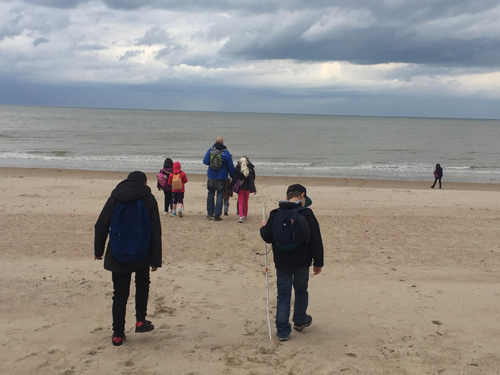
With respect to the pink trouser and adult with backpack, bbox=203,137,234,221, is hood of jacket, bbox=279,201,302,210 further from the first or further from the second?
the pink trouser

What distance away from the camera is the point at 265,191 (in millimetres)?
16438

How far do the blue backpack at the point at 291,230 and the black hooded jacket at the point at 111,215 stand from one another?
1.12 meters

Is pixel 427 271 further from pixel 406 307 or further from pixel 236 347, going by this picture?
pixel 236 347

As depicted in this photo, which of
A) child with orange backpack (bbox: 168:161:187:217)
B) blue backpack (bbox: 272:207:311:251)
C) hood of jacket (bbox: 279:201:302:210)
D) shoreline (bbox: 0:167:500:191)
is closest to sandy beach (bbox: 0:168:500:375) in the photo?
A: child with orange backpack (bbox: 168:161:187:217)

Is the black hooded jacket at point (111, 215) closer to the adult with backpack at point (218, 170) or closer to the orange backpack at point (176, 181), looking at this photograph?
the adult with backpack at point (218, 170)

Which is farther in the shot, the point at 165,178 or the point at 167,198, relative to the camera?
the point at 167,198

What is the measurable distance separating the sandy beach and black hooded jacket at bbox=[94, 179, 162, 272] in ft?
2.63

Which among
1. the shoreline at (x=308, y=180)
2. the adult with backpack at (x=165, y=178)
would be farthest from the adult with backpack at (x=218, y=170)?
the shoreline at (x=308, y=180)

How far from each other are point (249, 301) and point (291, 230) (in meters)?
1.82

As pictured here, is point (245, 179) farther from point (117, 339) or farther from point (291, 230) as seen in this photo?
point (117, 339)

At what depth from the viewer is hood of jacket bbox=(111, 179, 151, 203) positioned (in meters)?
4.29

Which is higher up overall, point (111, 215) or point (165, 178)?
point (111, 215)

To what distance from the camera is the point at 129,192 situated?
4328mm

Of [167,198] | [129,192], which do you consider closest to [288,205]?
[129,192]
